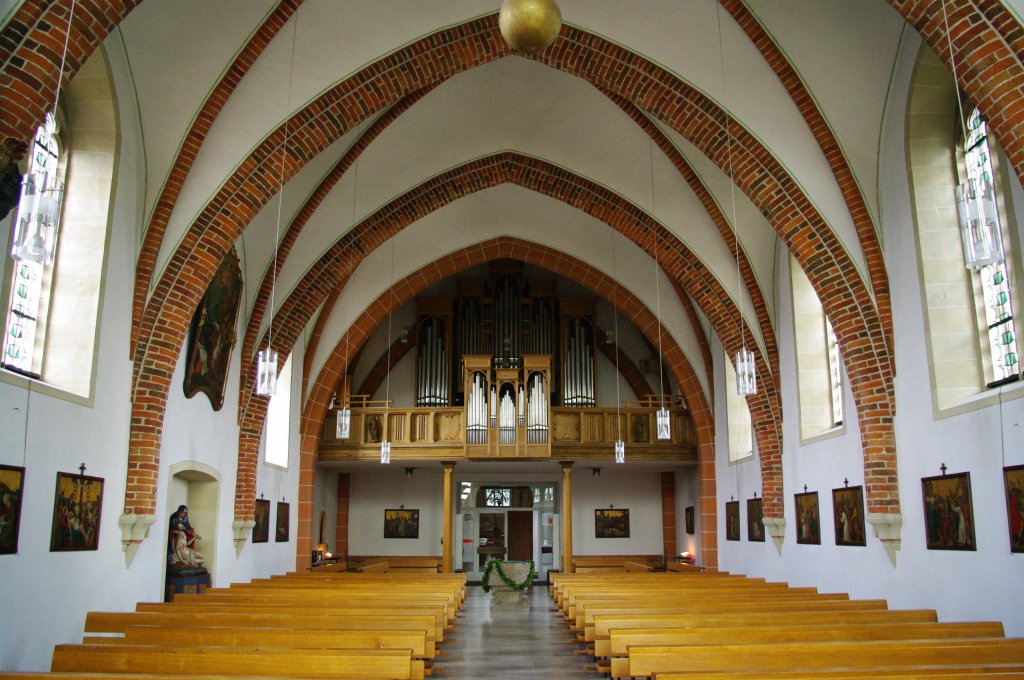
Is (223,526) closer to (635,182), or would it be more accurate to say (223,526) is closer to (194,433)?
(194,433)

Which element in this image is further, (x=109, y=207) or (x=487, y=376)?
(x=487, y=376)

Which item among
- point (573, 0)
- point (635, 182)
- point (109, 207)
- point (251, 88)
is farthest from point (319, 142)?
point (635, 182)

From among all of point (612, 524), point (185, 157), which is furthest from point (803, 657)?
point (612, 524)

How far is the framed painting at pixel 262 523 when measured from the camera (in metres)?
14.8

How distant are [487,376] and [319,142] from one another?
820 cm

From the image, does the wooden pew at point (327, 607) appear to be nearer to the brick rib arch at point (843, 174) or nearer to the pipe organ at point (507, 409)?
the brick rib arch at point (843, 174)

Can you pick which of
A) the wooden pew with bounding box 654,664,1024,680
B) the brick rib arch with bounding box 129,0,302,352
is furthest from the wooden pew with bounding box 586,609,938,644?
the brick rib arch with bounding box 129,0,302,352

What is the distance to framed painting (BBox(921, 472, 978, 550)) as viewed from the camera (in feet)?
28.0

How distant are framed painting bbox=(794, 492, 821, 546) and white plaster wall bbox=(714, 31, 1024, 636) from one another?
0.42ft

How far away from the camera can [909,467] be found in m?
9.93

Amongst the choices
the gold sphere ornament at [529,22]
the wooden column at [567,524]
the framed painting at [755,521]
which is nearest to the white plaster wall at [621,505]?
the wooden column at [567,524]

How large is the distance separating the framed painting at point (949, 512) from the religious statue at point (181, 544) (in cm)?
992

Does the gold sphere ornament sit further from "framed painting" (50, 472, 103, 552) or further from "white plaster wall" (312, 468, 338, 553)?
"white plaster wall" (312, 468, 338, 553)

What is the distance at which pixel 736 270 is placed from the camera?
47.6ft
